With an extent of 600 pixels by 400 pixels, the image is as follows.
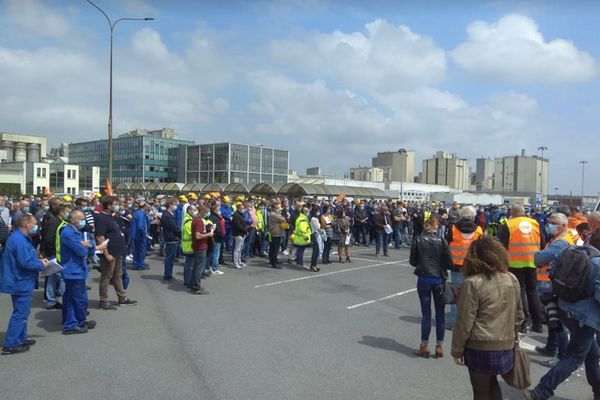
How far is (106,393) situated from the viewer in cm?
442

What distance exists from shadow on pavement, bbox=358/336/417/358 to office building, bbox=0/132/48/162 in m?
113

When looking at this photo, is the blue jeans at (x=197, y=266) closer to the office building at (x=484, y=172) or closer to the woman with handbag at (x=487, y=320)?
the woman with handbag at (x=487, y=320)

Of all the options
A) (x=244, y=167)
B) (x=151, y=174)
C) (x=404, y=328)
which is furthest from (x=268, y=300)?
(x=151, y=174)

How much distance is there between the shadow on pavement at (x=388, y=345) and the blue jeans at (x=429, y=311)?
0.29 metres

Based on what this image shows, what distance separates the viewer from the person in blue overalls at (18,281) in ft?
18.0

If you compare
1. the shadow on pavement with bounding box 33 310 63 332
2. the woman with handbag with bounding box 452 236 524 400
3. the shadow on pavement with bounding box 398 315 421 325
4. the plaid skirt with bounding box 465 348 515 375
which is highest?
the woman with handbag with bounding box 452 236 524 400

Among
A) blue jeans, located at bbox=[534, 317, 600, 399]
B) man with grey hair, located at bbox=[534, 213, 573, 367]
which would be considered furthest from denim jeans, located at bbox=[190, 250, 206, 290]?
blue jeans, located at bbox=[534, 317, 600, 399]

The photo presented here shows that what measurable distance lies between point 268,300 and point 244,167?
92.9 metres

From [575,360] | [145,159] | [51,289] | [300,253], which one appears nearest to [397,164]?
[145,159]

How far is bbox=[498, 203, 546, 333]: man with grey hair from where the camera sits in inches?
265

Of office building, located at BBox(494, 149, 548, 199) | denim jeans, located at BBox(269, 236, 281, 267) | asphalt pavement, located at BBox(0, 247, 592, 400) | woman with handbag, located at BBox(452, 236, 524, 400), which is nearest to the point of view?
woman with handbag, located at BBox(452, 236, 524, 400)

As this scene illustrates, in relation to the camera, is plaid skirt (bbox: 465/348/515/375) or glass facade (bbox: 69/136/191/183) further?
glass facade (bbox: 69/136/191/183)

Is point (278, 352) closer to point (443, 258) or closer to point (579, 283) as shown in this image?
point (443, 258)

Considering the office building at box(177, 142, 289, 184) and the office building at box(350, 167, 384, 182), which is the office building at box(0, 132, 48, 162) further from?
the office building at box(350, 167, 384, 182)
